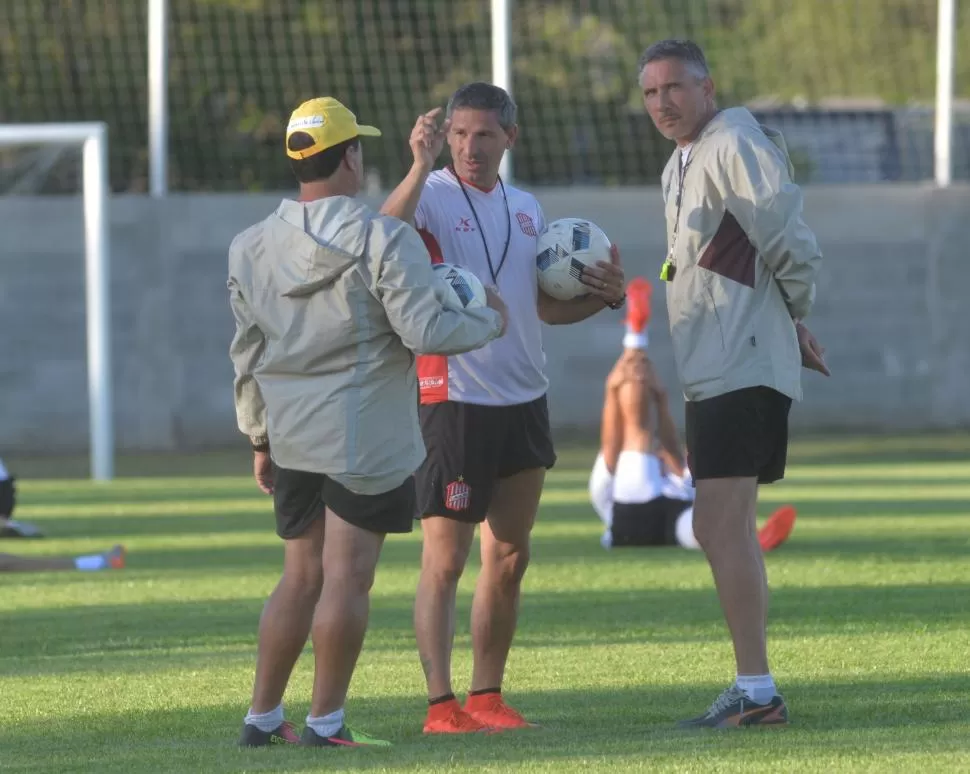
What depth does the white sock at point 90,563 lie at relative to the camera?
11.1m

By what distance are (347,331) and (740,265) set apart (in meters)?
1.33

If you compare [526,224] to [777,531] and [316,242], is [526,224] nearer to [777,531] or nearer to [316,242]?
[316,242]

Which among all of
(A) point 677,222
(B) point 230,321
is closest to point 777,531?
(A) point 677,222

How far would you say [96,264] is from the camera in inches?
717

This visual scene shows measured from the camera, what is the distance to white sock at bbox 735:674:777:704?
619cm

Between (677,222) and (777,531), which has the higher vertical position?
(677,222)

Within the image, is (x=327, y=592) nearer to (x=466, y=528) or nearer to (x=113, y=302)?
(x=466, y=528)

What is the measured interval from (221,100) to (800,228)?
17.3 meters

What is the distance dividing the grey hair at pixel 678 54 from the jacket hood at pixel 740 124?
15cm

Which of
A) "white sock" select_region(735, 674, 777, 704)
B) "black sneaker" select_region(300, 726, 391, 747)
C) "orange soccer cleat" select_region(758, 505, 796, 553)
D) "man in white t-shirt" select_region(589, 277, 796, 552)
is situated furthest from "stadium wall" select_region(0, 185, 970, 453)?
"black sneaker" select_region(300, 726, 391, 747)

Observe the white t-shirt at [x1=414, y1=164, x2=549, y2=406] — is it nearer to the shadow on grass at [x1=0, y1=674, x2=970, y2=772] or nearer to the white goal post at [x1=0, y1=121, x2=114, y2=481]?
the shadow on grass at [x1=0, y1=674, x2=970, y2=772]

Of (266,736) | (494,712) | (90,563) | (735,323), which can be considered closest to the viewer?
(266,736)

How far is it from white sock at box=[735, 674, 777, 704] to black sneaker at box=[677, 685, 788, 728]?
0.01m

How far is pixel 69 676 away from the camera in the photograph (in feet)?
25.0
